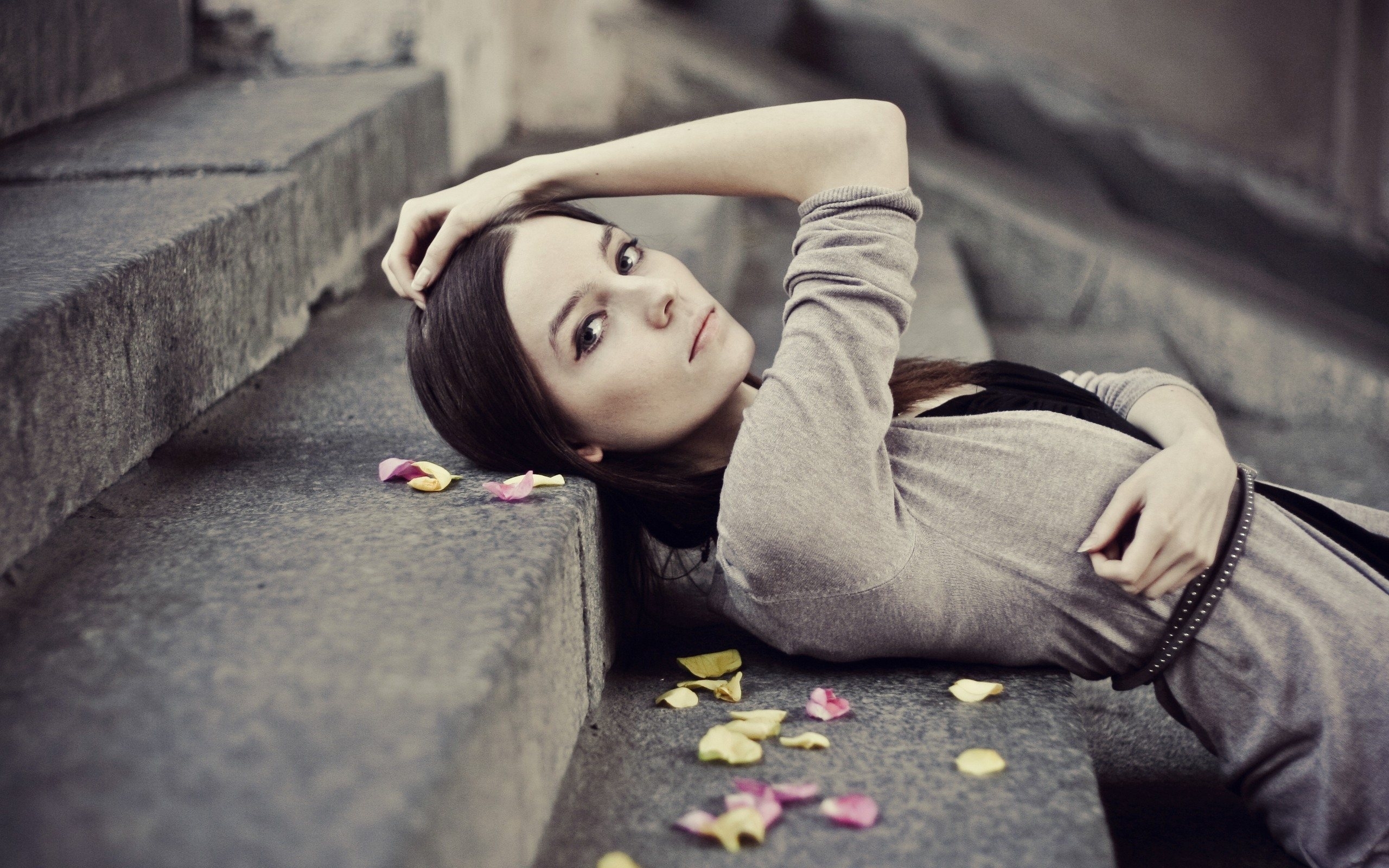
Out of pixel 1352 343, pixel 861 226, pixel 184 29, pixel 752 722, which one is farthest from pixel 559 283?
pixel 1352 343

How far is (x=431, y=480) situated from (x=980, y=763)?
2.65 feet

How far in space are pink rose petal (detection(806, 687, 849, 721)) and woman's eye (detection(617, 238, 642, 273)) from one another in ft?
2.10

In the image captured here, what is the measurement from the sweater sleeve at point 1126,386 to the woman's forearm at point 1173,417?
0.04ft

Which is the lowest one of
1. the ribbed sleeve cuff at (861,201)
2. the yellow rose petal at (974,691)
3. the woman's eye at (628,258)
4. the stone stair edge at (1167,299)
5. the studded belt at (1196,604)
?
the stone stair edge at (1167,299)

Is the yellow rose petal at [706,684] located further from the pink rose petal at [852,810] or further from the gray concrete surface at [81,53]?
the gray concrete surface at [81,53]

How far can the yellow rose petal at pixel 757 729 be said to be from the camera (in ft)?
4.50

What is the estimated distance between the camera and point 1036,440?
4.93ft

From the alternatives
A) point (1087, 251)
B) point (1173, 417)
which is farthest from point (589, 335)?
point (1087, 251)

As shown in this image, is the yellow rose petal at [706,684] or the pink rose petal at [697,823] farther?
the yellow rose petal at [706,684]

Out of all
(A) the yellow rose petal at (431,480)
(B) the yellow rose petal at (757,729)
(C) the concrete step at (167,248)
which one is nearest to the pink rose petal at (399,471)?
(A) the yellow rose petal at (431,480)

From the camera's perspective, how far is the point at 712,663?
160 centimetres

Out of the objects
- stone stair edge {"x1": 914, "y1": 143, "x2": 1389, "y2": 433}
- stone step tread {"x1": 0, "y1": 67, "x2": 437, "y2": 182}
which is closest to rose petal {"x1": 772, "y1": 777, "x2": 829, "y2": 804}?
stone step tread {"x1": 0, "y1": 67, "x2": 437, "y2": 182}

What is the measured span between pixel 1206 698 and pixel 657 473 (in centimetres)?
81

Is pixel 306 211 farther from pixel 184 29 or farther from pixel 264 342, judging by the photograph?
pixel 184 29
